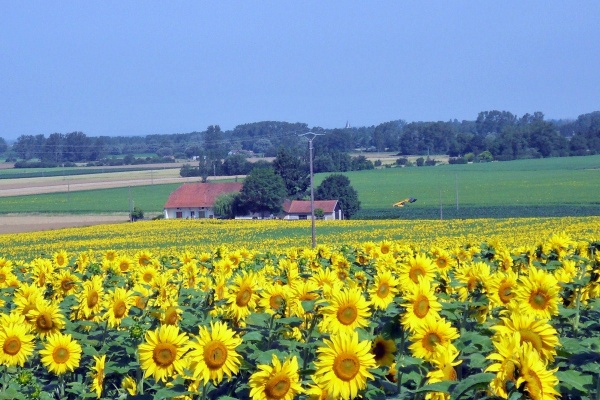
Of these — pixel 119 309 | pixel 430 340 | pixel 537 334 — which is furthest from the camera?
pixel 119 309

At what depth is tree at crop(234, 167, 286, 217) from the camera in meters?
61.1

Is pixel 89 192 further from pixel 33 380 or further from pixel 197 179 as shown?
pixel 33 380

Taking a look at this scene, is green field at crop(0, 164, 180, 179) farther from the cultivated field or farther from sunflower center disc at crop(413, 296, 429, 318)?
sunflower center disc at crop(413, 296, 429, 318)

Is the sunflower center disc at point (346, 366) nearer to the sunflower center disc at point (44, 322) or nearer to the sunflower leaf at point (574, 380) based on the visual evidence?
the sunflower leaf at point (574, 380)

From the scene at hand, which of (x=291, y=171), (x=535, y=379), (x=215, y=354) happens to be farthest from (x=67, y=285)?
(x=291, y=171)

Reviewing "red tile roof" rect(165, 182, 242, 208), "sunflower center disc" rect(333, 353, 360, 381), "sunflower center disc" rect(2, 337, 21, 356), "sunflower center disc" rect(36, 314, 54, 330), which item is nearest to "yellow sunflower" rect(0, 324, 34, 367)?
"sunflower center disc" rect(2, 337, 21, 356)

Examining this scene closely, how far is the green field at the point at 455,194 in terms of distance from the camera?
57666mm

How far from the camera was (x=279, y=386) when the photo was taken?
3770 mm

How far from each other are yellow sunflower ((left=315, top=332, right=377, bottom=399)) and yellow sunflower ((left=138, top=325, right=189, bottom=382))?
4.11 feet

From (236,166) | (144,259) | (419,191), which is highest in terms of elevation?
(144,259)

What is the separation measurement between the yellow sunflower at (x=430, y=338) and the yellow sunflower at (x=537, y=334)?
1.32 ft

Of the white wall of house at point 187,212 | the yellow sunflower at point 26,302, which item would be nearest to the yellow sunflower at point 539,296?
the yellow sunflower at point 26,302

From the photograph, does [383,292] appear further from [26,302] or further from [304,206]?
[304,206]

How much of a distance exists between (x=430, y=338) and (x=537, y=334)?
1.92 ft
